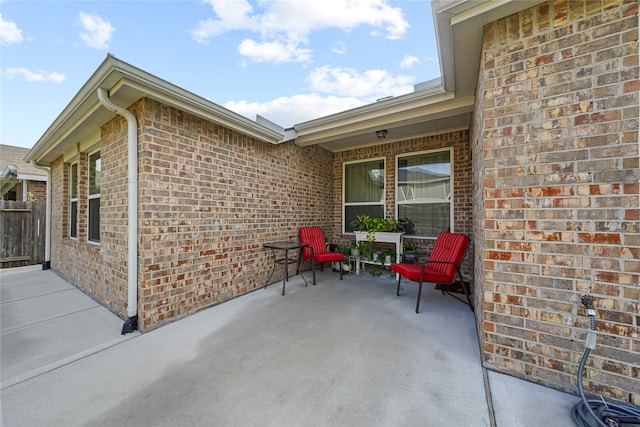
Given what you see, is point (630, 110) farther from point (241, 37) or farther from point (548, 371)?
point (241, 37)

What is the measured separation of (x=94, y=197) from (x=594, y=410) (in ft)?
20.4

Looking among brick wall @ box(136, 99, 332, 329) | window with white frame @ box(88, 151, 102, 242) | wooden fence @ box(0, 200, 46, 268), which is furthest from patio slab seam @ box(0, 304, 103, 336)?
wooden fence @ box(0, 200, 46, 268)

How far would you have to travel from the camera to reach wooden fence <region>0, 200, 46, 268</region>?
6.22 meters

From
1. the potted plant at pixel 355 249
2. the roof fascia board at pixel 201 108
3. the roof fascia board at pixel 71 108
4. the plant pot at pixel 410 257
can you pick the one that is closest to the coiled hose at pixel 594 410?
the plant pot at pixel 410 257

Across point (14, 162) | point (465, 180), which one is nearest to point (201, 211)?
point (465, 180)

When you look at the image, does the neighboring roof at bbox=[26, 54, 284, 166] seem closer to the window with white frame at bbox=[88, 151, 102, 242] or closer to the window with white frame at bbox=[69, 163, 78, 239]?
the window with white frame at bbox=[88, 151, 102, 242]

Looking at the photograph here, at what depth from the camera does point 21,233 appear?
6.41 metres

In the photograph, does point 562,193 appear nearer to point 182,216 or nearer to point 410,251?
point 410,251

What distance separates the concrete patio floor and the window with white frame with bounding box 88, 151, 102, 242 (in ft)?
4.05

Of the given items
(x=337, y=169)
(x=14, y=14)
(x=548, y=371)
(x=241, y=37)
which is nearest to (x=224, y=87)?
(x=241, y=37)

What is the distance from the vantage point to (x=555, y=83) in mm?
1635

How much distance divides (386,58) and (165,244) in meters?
4.99

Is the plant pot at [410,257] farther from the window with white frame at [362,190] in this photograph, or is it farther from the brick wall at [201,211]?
the brick wall at [201,211]

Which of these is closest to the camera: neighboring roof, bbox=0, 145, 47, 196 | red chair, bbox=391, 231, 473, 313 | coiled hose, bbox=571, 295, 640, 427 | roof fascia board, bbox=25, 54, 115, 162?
coiled hose, bbox=571, 295, 640, 427
